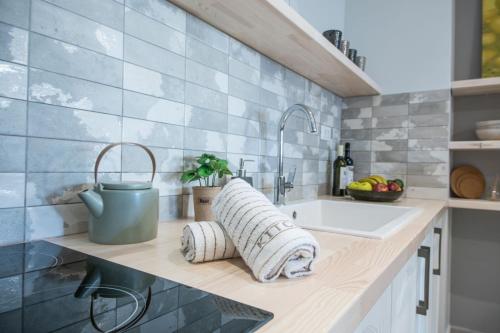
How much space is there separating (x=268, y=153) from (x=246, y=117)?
0.72 feet

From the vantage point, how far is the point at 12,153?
2.09ft

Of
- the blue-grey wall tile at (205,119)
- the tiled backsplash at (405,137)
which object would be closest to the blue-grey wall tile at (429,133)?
the tiled backsplash at (405,137)

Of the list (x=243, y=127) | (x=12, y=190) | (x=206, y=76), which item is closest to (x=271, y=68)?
(x=243, y=127)

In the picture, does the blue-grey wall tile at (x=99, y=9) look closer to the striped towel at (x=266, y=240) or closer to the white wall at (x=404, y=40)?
the striped towel at (x=266, y=240)

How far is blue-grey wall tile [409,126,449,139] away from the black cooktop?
1.81m

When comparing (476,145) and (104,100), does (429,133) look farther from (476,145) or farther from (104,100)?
(104,100)

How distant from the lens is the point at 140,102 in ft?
2.88

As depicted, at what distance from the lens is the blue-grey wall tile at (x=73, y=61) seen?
67 centimetres

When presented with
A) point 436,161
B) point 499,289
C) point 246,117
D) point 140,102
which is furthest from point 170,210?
point 499,289

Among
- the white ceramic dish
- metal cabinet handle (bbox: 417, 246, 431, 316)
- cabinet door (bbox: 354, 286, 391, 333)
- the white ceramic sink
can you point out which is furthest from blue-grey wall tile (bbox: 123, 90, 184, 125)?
the white ceramic dish

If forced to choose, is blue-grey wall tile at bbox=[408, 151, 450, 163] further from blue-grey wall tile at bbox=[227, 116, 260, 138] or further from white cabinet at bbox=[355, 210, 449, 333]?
blue-grey wall tile at bbox=[227, 116, 260, 138]

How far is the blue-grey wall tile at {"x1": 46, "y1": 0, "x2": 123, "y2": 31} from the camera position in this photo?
727 mm

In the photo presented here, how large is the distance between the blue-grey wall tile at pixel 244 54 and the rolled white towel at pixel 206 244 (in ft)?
2.59

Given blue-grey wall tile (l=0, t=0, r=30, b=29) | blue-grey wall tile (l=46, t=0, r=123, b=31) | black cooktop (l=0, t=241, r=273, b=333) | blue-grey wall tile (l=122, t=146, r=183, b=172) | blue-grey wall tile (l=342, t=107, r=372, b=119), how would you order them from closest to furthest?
black cooktop (l=0, t=241, r=273, b=333) → blue-grey wall tile (l=0, t=0, r=30, b=29) → blue-grey wall tile (l=46, t=0, r=123, b=31) → blue-grey wall tile (l=122, t=146, r=183, b=172) → blue-grey wall tile (l=342, t=107, r=372, b=119)
